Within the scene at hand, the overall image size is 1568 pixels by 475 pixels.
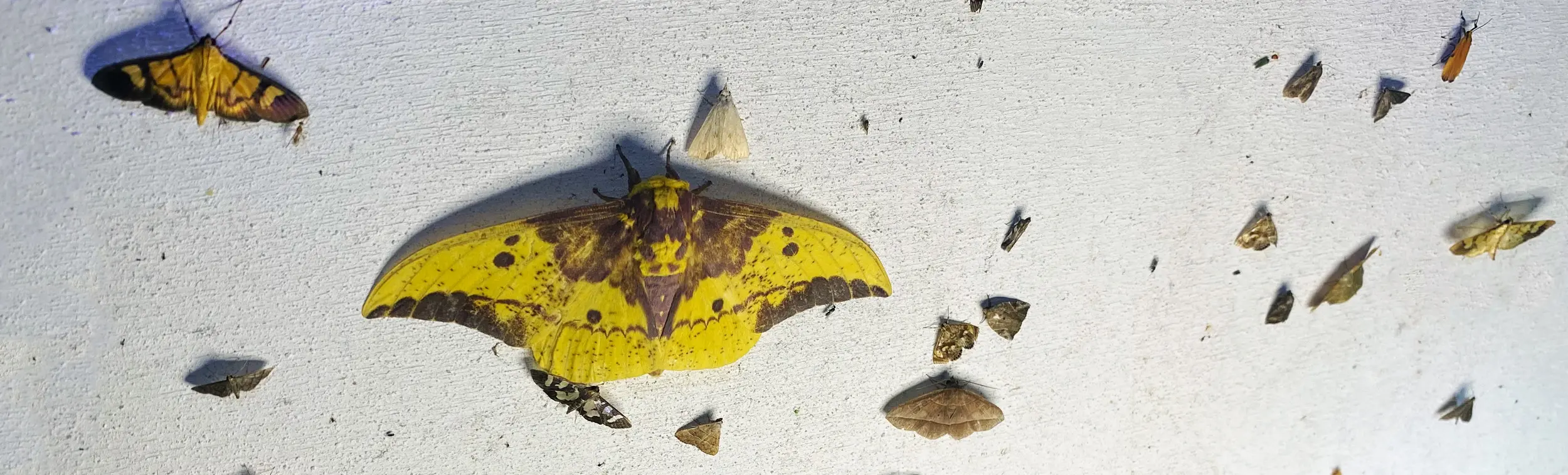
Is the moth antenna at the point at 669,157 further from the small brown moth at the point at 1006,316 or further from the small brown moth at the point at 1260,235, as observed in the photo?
the small brown moth at the point at 1260,235

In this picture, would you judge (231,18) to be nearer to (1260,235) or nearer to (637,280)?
(637,280)

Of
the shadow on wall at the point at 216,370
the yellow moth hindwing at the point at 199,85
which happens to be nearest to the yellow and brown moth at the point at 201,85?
the yellow moth hindwing at the point at 199,85

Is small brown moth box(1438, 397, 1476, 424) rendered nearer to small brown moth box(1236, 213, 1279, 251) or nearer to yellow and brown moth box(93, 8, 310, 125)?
small brown moth box(1236, 213, 1279, 251)

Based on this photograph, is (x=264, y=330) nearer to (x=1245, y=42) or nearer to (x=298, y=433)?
(x=298, y=433)

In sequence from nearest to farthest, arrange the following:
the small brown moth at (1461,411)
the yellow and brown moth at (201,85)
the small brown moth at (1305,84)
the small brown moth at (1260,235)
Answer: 1. the yellow and brown moth at (201,85)
2. the small brown moth at (1305,84)
3. the small brown moth at (1260,235)
4. the small brown moth at (1461,411)

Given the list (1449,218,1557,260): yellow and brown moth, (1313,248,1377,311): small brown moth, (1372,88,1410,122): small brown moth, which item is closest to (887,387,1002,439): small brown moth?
(1313,248,1377,311): small brown moth

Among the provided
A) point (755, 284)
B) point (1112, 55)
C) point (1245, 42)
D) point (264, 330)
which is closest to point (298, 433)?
point (264, 330)
